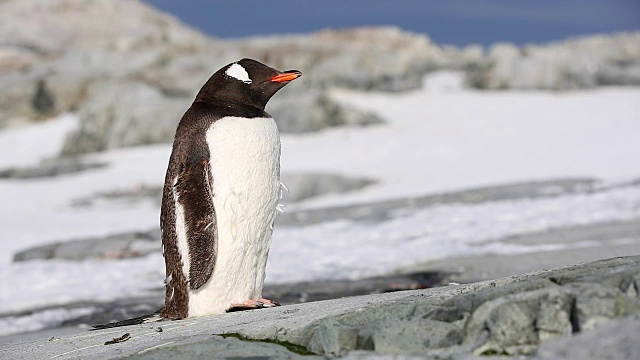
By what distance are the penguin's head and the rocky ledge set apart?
57.5 inches

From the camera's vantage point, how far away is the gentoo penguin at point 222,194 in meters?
4.30

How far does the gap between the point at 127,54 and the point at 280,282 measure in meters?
25.7

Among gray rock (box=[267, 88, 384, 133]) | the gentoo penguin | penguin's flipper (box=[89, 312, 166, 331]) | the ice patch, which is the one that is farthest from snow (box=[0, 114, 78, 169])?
the gentoo penguin

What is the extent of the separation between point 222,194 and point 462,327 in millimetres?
1914

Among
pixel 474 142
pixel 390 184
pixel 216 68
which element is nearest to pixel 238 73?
pixel 390 184

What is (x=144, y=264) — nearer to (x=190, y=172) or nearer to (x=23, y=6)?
(x=190, y=172)

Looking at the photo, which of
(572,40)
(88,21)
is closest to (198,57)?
(572,40)

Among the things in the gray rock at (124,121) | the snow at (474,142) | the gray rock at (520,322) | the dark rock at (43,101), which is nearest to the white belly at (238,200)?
the gray rock at (520,322)

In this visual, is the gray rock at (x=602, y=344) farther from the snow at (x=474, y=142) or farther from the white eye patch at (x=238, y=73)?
the snow at (x=474, y=142)

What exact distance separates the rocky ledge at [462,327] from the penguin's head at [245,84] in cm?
Answer: 146

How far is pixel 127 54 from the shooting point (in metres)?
31.7

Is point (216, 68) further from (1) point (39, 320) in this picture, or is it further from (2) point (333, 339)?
(2) point (333, 339)

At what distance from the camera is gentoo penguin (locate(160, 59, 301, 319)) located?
430 cm

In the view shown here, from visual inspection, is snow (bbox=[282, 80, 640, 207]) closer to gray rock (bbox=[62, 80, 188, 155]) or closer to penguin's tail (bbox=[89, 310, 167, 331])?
gray rock (bbox=[62, 80, 188, 155])
